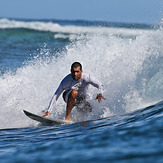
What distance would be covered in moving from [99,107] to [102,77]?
48.9 inches

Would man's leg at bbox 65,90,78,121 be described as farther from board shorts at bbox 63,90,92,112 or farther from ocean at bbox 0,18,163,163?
board shorts at bbox 63,90,92,112

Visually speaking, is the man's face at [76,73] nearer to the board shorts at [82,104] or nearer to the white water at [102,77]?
the board shorts at [82,104]

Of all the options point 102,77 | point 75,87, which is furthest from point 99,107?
point 102,77

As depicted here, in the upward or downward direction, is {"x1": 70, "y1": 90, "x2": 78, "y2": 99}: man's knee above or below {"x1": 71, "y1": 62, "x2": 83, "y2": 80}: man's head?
below

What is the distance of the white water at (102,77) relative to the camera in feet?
26.9

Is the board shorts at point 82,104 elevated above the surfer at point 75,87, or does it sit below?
below

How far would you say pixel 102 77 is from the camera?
9.36 meters

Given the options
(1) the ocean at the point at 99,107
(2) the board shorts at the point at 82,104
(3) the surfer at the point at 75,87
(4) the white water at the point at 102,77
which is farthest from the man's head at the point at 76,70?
(4) the white water at the point at 102,77

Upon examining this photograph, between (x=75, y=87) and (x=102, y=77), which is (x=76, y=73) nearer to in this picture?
(x=75, y=87)

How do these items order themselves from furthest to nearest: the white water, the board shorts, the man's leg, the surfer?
the white water
the board shorts
the man's leg
the surfer

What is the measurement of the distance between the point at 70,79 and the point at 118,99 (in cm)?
144

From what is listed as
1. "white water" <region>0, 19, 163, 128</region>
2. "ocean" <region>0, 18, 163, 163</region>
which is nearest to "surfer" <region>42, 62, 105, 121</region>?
"ocean" <region>0, 18, 163, 163</region>

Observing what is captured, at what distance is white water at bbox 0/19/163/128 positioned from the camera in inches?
323

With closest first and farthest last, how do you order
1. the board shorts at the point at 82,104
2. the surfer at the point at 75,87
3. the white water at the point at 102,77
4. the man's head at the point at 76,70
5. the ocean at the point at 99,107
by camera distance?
the ocean at the point at 99,107 → the man's head at the point at 76,70 → the surfer at the point at 75,87 → the board shorts at the point at 82,104 → the white water at the point at 102,77
